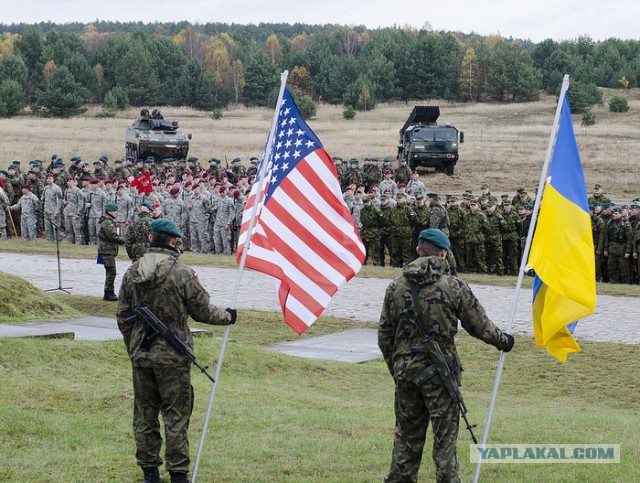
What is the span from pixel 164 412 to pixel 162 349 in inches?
18.4

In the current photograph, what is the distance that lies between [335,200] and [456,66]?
90.4 meters

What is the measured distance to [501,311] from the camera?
57.4ft

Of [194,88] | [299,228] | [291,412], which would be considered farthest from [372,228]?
[194,88]

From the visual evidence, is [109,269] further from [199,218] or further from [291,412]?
[199,218]

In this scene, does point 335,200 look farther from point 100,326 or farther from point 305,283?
point 100,326

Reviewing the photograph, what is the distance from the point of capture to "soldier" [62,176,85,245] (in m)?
29.0

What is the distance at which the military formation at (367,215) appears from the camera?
867 inches

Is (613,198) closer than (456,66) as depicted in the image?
Yes

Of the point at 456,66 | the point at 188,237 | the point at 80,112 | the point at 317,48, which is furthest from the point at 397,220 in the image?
the point at 317,48

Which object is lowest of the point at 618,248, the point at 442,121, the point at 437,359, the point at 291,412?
the point at 442,121

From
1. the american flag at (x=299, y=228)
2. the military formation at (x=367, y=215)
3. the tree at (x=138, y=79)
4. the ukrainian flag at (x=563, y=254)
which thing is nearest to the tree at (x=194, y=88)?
the tree at (x=138, y=79)

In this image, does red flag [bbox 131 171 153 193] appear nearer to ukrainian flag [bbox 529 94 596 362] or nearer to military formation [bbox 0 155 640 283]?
military formation [bbox 0 155 640 283]

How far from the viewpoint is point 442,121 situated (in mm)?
76688

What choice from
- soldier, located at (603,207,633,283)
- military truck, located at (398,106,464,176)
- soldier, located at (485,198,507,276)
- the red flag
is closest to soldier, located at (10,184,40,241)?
the red flag
